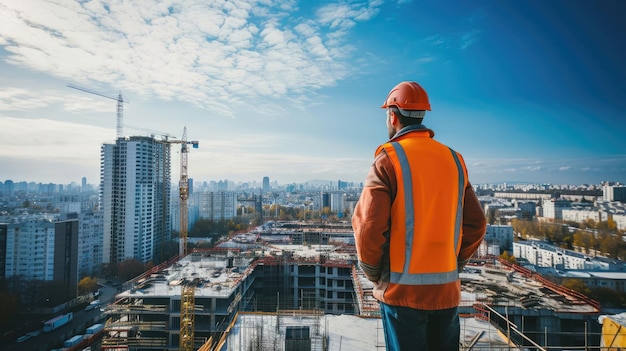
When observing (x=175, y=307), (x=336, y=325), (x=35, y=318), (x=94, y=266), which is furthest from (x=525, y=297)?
(x=94, y=266)

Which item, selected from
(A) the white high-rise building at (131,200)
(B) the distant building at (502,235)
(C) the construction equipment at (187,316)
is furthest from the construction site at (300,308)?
(B) the distant building at (502,235)

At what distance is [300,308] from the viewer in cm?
517

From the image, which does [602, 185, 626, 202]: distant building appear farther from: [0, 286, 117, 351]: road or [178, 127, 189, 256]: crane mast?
[0, 286, 117, 351]: road

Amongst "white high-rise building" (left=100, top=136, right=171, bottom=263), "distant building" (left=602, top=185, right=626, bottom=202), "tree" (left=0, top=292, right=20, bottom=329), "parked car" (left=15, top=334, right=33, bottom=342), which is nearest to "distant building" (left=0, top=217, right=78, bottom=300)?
"tree" (left=0, top=292, right=20, bottom=329)

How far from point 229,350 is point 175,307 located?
4689 mm

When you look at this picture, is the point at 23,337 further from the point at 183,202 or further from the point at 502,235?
the point at 502,235

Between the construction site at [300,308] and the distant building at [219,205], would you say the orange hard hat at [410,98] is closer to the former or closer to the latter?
the construction site at [300,308]

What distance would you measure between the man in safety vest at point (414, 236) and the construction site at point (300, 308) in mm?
1735

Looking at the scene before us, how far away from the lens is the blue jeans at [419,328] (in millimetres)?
650

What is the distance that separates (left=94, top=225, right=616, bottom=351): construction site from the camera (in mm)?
3119

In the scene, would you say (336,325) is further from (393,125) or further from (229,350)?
(393,125)

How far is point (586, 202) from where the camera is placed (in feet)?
80.5

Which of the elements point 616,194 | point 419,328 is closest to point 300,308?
point 419,328

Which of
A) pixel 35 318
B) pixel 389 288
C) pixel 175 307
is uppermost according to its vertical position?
pixel 389 288
